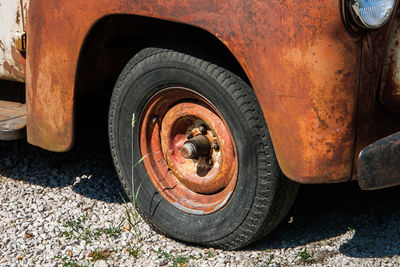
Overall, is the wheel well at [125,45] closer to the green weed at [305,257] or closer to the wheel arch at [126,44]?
the wheel arch at [126,44]

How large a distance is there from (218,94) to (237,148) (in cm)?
26

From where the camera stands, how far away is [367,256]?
8.85 feet

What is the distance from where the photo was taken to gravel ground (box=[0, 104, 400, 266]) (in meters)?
2.74

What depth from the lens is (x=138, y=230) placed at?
3002 millimetres

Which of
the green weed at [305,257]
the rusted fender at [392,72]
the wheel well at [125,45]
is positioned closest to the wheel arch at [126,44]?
the wheel well at [125,45]

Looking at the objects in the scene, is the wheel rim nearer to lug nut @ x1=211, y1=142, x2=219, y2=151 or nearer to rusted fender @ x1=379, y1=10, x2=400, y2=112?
lug nut @ x1=211, y1=142, x2=219, y2=151

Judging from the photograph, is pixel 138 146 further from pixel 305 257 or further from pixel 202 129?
pixel 305 257

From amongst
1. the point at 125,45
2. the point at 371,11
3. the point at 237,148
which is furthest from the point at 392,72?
the point at 125,45

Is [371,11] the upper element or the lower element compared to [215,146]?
upper

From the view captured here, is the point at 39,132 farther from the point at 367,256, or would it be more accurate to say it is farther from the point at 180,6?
the point at 367,256

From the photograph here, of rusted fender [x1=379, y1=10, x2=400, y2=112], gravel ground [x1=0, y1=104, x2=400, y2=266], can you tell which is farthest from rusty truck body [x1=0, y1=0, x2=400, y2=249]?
gravel ground [x1=0, y1=104, x2=400, y2=266]

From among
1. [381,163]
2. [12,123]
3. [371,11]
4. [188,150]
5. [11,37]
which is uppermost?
[371,11]

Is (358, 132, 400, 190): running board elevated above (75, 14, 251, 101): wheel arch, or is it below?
below

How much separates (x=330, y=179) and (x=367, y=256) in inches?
23.5
